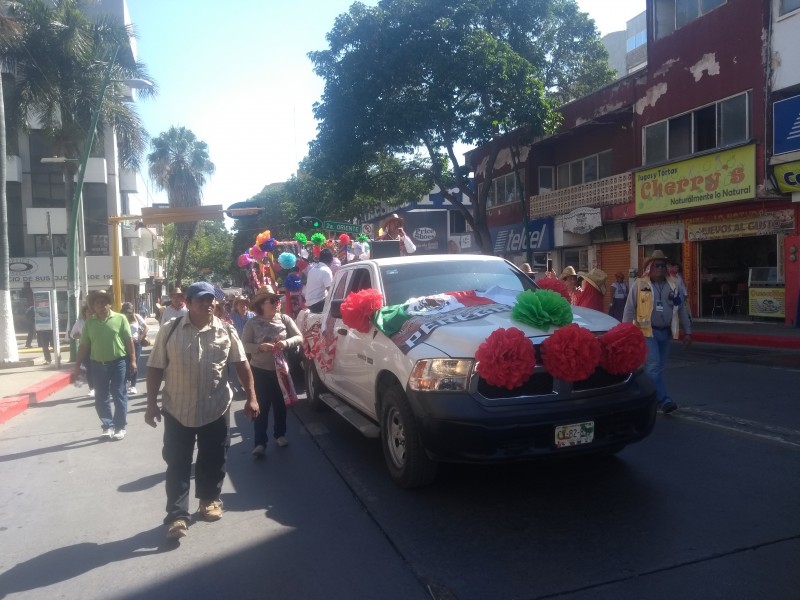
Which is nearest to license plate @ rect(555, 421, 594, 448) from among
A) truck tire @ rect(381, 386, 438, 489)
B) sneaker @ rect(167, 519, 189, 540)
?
truck tire @ rect(381, 386, 438, 489)

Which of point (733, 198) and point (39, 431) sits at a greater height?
point (733, 198)

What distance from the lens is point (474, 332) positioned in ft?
15.8

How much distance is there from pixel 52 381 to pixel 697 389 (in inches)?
455

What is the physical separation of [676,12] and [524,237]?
1112cm

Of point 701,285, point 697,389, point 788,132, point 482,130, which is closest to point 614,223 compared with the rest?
point 701,285

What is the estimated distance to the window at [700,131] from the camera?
18.0 meters

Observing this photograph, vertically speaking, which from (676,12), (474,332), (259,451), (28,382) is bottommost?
(28,382)

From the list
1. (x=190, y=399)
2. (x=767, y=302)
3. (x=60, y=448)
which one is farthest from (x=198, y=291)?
(x=767, y=302)

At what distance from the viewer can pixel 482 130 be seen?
22.6 meters

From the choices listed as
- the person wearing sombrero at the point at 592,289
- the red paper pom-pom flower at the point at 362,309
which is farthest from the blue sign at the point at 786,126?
the red paper pom-pom flower at the point at 362,309

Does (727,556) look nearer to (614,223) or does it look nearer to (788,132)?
(788,132)

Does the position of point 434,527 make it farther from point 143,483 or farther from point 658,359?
point 658,359

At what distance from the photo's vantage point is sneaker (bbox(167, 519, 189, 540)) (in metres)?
4.57

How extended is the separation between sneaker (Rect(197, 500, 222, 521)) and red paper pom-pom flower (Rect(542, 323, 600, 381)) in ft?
8.74
